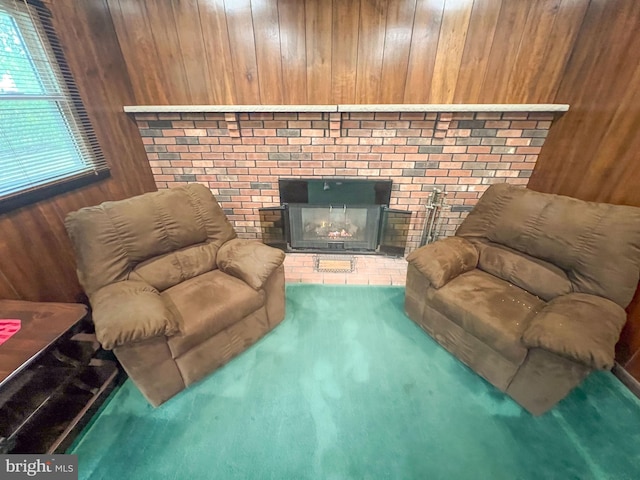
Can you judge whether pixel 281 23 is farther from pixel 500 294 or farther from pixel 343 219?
pixel 500 294

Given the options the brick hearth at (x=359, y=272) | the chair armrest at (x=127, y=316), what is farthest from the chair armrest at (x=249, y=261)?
the brick hearth at (x=359, y=272)

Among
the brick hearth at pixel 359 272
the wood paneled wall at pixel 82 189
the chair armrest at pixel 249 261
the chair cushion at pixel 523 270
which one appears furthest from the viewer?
the brick hearth at pixel 359 272

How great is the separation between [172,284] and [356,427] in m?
1.32

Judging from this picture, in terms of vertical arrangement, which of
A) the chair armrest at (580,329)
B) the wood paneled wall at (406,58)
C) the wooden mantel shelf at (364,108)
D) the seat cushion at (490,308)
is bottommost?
the seat cushion at (490,308)

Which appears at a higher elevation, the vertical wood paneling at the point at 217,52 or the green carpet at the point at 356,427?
the vertical wood paneling at the point at 217,52

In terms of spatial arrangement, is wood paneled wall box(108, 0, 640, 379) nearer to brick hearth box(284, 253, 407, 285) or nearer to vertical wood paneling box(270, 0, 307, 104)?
vertical wood paneling box(270, 0, 307, 104)

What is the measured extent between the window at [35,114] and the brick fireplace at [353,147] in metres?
0.47

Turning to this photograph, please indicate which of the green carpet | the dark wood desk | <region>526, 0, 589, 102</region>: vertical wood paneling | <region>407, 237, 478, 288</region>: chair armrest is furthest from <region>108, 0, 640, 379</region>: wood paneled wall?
the dark wood desk

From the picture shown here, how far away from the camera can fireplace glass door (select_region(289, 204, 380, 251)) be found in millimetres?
2393

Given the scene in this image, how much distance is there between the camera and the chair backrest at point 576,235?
1.24 metres

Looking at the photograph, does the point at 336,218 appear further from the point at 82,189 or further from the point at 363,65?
the point at 82,189

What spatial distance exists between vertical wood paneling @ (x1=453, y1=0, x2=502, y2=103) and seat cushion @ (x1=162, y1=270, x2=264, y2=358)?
209cm

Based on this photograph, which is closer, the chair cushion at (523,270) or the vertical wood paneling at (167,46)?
the chair cushion at (523,270)

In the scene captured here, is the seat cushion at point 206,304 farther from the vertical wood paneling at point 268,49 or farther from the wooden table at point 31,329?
the vertical wood paneling at point 268,49
